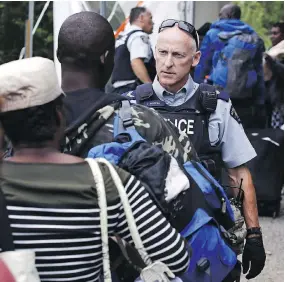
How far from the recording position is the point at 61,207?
212 cm

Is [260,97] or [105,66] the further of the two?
[260,97]

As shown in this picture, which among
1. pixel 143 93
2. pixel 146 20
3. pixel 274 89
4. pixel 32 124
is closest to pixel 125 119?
pixel 32 124

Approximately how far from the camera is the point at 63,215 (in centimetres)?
213

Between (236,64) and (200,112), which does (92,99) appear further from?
(236,64)

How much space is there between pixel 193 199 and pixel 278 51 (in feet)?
24.4

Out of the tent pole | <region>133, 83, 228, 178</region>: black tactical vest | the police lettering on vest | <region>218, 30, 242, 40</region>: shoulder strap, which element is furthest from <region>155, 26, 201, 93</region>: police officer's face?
the tent pole

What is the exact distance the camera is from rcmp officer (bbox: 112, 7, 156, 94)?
811cm

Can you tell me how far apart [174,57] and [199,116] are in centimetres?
38

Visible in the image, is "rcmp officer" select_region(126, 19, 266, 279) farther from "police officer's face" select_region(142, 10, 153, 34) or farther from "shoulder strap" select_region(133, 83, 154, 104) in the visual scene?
Answer: "police officer's face" select_region(142, 10, 153, 34)

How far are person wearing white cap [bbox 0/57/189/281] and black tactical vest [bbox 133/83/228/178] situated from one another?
1.29 metres

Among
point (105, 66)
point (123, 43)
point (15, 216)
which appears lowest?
point (123, 43)

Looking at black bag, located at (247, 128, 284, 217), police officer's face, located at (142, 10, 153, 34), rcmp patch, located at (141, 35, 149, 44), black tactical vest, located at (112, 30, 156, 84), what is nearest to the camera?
black bag, located at (247, 128, 284, 217)

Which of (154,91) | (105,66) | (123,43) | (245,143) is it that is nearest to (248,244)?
(245,143)

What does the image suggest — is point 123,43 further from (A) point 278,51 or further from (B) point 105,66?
(B) point 105,66
